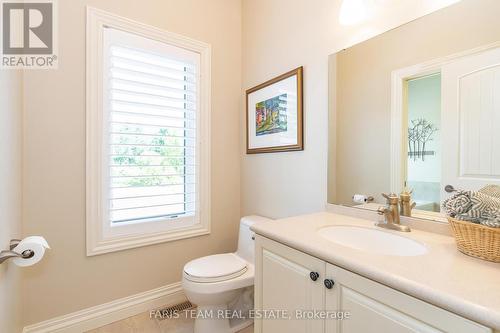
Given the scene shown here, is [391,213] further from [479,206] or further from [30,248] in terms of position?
[30,248]

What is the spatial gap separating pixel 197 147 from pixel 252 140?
471mm

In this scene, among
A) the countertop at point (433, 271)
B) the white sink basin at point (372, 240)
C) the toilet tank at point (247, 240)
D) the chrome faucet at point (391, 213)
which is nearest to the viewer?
the countertop at point (433, 271)

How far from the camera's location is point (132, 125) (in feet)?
5.79

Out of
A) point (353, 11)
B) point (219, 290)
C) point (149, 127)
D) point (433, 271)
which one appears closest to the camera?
point (433, 271)

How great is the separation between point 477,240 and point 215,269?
1301 millimetres

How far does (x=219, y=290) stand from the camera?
1.45m

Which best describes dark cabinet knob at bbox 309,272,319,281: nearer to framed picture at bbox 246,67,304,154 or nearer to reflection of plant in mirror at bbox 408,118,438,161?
reflection of plant in mirror at bbox 408,118,438,161

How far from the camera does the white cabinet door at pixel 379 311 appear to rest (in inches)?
22.4

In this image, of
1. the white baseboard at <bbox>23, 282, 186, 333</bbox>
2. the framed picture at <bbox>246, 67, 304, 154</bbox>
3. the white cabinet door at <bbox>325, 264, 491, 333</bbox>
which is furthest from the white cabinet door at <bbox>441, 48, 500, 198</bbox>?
the white baseboard at <bbox>23, 282, 186, 333</bbox>

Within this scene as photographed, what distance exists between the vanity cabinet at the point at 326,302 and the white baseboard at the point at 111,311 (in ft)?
3.45

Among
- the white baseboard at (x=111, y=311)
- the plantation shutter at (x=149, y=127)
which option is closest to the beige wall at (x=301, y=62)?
the plantation shutter at (x=149, y=127)

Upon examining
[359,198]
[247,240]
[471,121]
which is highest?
[471,121]

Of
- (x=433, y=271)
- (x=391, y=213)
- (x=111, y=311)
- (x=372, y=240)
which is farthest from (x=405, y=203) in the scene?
(x=111, y=311)

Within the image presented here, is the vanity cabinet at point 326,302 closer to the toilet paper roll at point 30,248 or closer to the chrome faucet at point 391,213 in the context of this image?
the chrome faucet at point 391,213
